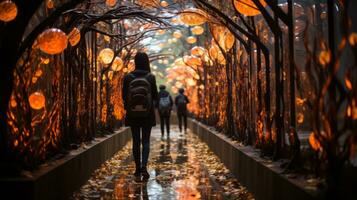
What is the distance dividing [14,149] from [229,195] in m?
3.16

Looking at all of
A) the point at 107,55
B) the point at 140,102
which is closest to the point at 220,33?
the point at 107,55

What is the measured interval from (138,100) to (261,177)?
2.94 metres

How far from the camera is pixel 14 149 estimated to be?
19.4 ft

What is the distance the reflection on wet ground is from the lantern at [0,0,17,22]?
2.85m

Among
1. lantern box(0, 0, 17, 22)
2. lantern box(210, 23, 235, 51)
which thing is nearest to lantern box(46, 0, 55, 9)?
lantern box(0, 0, 17, 22)

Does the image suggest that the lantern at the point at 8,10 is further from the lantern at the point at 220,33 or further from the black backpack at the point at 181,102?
the black backpack at the point at 181,102

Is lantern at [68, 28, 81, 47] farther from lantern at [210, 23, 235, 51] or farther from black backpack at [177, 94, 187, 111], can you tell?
black backpack at [177, 94, 187, 111]

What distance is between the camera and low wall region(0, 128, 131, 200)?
529 cm

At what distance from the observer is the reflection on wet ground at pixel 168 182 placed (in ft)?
24.9

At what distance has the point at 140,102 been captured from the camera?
8.90m

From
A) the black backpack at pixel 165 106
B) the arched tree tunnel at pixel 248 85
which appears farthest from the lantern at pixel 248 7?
the black backpack at pixel 165 106

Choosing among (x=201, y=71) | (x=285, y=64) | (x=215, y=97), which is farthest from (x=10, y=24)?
(x=201, y=71)

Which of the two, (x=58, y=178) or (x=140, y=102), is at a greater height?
(x=140, y=102)

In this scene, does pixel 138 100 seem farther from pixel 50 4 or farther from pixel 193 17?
pixel 193 17
